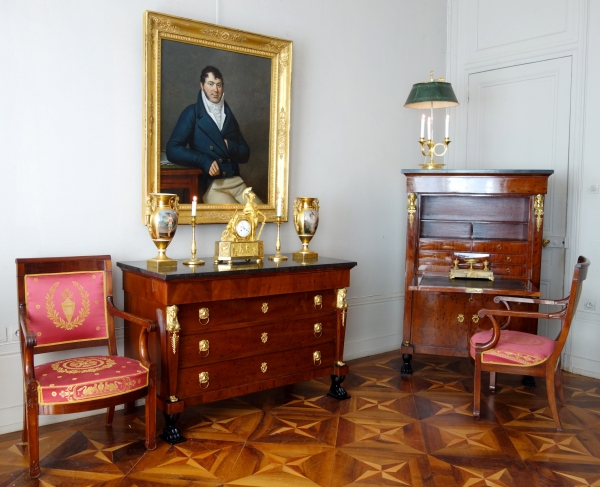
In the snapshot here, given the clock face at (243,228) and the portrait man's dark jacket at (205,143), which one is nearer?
the clock face at (243,228)

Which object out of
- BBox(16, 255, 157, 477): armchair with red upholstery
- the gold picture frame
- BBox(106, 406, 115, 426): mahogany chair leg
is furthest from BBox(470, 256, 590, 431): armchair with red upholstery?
BBox(106, 406, 115, 426): mahogany chair leg

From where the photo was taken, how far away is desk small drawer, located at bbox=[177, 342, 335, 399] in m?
3.52

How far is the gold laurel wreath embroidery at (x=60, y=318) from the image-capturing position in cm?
340

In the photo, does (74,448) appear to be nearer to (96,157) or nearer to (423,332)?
(96,157)

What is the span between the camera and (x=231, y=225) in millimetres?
3865

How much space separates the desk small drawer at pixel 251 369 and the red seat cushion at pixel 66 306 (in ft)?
1.94

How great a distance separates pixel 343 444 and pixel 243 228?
1.46m

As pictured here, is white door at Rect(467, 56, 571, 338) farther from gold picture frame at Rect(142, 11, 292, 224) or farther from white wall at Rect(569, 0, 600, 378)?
gold picture frame at Rect(142, 11, 292, 224)

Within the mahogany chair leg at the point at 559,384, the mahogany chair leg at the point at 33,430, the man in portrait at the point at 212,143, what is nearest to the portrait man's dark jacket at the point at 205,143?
the man in portrait at the point at 212,143

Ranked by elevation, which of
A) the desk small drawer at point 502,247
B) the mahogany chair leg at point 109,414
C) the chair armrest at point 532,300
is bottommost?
the mahogany chair leg at point 109,414

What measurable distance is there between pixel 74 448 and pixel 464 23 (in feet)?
16.0

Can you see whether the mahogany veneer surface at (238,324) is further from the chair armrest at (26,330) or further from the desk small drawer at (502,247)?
the desk small drawer at (502,247)

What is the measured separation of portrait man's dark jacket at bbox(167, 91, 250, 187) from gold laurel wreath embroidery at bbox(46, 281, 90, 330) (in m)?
1.05

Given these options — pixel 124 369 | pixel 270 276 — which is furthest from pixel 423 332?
pixel 124 369
